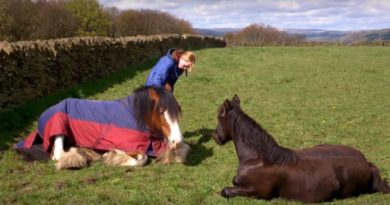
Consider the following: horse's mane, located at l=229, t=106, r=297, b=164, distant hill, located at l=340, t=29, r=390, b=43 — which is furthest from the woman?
distant hill, located at l=340, t=29, r=390, b=43

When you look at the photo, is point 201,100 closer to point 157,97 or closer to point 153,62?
point 157,97

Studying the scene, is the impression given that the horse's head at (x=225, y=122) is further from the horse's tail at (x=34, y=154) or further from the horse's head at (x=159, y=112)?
the horse's tail at (x=34, y=154)

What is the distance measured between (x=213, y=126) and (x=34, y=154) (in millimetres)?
4083

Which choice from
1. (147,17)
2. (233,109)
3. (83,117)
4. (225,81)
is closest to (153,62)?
(225,81)

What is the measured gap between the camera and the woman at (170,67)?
331 inches

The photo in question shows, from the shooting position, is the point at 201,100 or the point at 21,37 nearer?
the point at 201,100

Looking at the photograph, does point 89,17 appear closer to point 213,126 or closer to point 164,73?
point 213,126

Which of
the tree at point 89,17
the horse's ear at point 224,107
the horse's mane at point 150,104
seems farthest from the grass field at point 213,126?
the tree at point 89,17

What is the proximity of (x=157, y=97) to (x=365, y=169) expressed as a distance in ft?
10.2

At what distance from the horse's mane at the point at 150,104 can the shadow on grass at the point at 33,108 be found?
284cm

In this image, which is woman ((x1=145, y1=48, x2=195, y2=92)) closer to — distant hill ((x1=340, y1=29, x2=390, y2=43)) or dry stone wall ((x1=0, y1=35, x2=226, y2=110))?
dry stone wall ((x1=0, y1=35, x2=226, y2=110))

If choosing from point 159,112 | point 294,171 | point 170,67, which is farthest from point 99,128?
point 294,171

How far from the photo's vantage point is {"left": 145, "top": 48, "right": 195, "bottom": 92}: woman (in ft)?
27.6

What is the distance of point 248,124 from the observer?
19.5 feet
